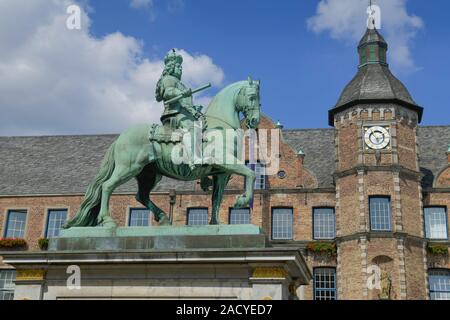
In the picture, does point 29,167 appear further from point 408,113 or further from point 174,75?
point 174,75

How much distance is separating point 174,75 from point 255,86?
1.59 meters

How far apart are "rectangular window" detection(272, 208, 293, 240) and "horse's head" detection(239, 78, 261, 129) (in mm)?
21807

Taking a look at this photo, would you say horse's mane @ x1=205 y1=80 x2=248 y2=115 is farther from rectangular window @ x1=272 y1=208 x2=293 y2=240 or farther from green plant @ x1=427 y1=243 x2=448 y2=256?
green plant @ x1=427 y1=243 x2=448 y2=256

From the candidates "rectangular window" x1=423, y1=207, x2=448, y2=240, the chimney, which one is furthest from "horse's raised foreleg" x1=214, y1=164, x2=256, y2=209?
"rectangular window" x1=423, y1=207, x2=448, y2=240

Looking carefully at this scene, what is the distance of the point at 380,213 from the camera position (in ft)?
104

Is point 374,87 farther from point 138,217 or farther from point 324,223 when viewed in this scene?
point 138,217

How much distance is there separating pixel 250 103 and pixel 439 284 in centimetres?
2303

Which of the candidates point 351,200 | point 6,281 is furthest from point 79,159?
point 351,200

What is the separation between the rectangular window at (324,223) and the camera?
3347cm

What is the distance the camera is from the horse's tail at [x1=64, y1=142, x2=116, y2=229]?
11.9m

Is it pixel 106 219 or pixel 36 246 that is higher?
pixel 36 246
